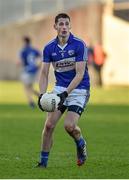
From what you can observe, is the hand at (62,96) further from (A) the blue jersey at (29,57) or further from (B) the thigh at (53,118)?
(A) the blue jersey at (29,57)

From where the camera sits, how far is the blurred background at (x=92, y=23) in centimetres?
4481

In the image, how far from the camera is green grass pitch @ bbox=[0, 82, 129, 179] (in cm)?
1190

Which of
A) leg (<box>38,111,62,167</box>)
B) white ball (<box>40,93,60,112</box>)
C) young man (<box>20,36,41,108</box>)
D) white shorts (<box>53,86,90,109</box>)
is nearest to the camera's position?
white ball (<box>40,93,60,112</box>)

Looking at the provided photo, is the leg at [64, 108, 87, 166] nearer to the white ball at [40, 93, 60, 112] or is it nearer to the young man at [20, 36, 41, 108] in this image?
the white ball at [40, 93, 60, 112]

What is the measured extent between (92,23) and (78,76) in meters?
33.6

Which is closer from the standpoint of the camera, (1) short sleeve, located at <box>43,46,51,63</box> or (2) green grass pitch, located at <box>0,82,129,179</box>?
(2) green grass pitch, located at <box>0,82,129,179</box>

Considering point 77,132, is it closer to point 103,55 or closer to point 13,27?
point 103,55

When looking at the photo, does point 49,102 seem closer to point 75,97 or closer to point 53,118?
point 53,118

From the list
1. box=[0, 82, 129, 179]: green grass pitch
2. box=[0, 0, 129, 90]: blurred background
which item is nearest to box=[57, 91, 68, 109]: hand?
box=[0, 82, 129, 179]: green grass pitch

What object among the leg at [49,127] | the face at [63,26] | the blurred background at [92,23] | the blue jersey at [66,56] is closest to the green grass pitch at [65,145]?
the leg at [49,127]

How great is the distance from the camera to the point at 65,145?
1655 cm

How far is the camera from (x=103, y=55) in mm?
42250

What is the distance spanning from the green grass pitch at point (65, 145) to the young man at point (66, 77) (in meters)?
0.58

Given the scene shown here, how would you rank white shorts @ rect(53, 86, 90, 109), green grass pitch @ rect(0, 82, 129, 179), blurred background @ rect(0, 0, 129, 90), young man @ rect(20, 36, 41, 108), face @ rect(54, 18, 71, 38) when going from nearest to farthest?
green grass pitch @ rect(0, 82, 129, 179) → face @ rect(54, 18, 71, 38) → white shorts @ rect(53, 86, 90, 109) → young man @ rect(20, 36, 41, 108) → blurred background @ rect(0, 0, 129, 90)
